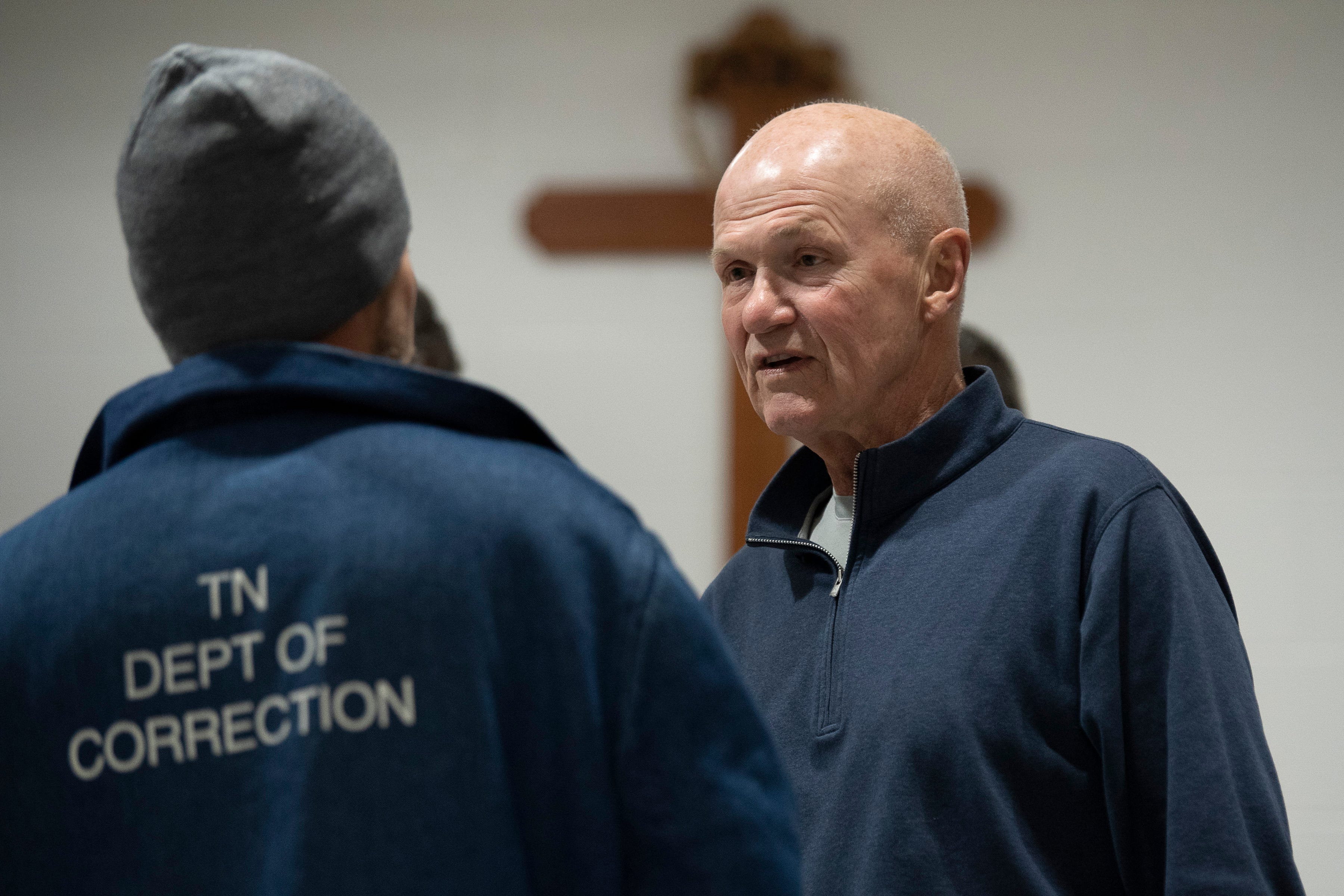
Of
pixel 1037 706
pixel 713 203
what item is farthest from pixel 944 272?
pixel 713 203

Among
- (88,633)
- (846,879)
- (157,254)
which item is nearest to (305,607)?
(88,633)

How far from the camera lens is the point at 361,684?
28.8 inches

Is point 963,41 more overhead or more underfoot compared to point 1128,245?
more overhead

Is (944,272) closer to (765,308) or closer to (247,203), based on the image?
(765,308)

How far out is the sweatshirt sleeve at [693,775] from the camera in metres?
0.74

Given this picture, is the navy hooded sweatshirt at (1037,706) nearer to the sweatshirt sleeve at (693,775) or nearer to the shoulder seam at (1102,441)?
the shoulder seam at (1102,441)

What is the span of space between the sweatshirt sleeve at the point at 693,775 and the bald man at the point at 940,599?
16.3 inches

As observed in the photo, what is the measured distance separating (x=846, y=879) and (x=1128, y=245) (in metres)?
2.45

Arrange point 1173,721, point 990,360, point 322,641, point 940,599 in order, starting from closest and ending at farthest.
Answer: point 322,641, point 1173,721, point 940,599, point 990,360

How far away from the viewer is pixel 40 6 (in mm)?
3426

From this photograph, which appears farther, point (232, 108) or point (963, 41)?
point (963, 41)

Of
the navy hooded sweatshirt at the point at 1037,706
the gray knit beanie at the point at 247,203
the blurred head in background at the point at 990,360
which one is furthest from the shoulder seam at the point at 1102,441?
the blurred head in background at the point at 990,360

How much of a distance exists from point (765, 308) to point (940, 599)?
377 millimetres

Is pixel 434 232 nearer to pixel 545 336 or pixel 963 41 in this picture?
pixel 545 336
